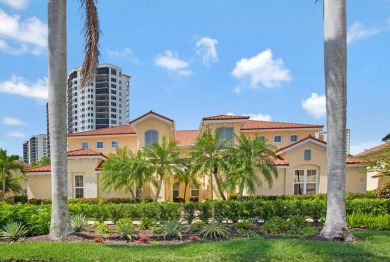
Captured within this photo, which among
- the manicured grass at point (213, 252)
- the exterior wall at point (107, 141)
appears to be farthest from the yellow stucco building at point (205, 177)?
the manicured grass at point (213, 252)

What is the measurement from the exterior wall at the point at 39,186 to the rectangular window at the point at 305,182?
21.4 metres

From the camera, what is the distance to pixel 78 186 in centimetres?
2302

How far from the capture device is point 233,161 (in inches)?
689

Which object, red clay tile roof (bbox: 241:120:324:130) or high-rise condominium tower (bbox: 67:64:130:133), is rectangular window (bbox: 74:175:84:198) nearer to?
red clay tile roof (bbox: 241:120:324:130)

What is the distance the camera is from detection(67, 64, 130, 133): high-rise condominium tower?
312 feet

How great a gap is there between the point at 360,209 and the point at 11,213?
15325 mm

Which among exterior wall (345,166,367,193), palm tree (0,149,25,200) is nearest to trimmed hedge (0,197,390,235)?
exterior wall (345,166,367,193)

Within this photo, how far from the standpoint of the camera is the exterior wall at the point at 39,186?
2341cm

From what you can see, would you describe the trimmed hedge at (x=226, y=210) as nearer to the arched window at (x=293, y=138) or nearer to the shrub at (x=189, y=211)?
the shrub at (x=189, y=211)

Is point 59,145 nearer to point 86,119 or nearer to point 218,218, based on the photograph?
point 218,218

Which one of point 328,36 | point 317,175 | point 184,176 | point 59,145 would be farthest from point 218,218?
point 317,175

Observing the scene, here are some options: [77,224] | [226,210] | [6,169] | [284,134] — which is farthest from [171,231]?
[6,169]

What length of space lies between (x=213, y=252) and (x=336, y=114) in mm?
5913

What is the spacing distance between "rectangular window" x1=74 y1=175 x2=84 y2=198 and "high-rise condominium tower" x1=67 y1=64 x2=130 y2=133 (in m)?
76.7
